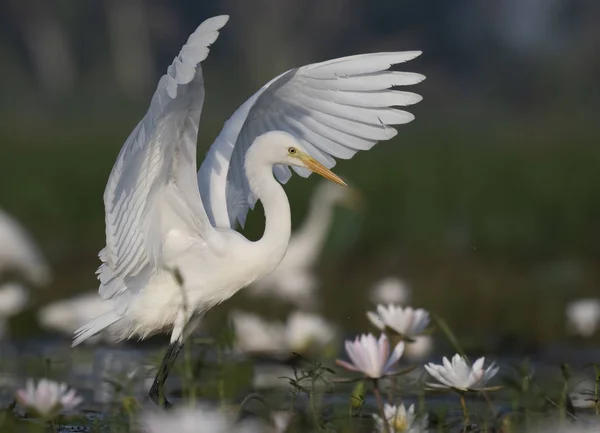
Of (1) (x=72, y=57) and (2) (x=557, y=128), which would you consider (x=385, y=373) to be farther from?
(1) (x=72, y=57)

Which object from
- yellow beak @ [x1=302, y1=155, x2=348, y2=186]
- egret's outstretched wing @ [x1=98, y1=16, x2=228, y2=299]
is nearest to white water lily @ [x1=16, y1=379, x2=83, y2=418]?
egret's outstretched wing @ [x1=98, y1=16, x2=228, y2=299]

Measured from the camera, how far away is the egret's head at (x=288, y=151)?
4.55 meters

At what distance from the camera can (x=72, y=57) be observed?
3550 centimetres

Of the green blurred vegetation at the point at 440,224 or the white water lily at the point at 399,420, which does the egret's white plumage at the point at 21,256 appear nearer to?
the green blurred vegetation at the point at 440,224

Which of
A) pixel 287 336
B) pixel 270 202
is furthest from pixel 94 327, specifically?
pixel 287 336

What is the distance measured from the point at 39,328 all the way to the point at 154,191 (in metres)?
3.24

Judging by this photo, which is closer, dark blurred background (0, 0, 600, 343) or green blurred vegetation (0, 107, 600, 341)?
green blurred vegetation (0, 107, 600, 341)

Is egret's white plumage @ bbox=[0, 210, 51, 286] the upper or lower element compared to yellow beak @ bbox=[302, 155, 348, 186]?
upper

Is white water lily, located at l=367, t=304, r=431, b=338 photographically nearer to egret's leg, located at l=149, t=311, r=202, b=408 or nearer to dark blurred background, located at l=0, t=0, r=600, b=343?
egret's leg, located at l=149, t=311, r=202, b=408

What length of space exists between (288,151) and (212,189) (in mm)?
384

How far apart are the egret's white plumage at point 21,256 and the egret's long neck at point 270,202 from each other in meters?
4.32

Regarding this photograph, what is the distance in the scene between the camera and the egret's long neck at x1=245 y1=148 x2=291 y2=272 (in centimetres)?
456

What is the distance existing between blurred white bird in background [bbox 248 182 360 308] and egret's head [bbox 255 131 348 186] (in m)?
1.99

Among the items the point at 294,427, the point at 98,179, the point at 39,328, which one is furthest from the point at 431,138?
the point at 294,427
